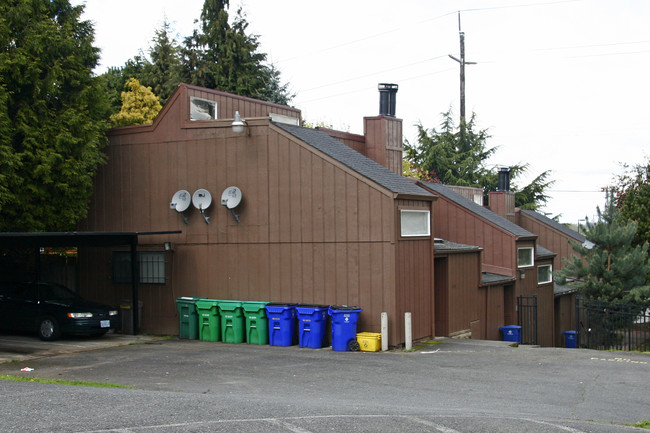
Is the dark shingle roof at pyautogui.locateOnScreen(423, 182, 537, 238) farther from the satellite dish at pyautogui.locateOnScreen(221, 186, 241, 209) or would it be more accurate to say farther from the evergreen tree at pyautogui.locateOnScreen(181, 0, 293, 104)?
Result: the evergreen tree at pyautogui.locateOnScreen(181, 0, 293, 104)

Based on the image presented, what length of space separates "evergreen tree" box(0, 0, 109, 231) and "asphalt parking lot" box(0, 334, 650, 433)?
12.0 feet

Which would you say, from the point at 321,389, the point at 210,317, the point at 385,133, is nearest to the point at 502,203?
the point at 385,133

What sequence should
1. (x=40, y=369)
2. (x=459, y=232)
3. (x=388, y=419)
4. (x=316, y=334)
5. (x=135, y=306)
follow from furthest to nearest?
(x=459, y=232), (x=135, y=306), (x=316, y=334), (x=40, y=369), (x=388, y=419)

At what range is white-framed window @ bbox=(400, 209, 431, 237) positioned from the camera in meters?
17.2

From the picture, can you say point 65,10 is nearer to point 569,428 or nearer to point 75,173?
point 75,173

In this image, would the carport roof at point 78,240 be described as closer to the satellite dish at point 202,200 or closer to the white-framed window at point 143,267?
the white-framed window at point 143,267

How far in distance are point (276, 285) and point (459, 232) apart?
9.86m

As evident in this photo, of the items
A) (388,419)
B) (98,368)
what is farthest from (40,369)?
(388,419)

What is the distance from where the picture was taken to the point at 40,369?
13945 millimetres

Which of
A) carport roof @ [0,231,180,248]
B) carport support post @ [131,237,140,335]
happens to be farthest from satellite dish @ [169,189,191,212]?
carport support post @ [131,237,140,335]

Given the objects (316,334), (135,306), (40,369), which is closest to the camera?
(40,369)

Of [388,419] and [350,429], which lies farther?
[388,419]

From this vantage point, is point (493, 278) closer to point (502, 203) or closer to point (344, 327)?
point (344, 327)

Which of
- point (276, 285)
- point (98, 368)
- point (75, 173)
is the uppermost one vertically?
point (75, 173)
